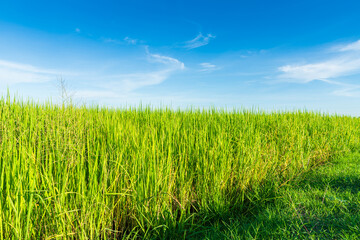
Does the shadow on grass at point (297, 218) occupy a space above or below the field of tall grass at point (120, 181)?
below

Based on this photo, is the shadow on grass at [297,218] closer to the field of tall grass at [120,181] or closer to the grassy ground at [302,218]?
the grassy ground at [302,218]

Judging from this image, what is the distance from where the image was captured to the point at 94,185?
5.59 feet

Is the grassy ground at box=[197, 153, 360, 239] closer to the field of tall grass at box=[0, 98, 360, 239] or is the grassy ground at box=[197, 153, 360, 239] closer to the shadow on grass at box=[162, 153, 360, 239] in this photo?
the shadow on grass at box=[162, 153, 360, 239]

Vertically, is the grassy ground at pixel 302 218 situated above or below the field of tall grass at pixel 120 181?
below

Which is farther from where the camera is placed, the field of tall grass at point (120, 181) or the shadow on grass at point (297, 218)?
the shadow on grass at point (297, 218)

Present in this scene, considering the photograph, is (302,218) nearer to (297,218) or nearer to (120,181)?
(297,218)

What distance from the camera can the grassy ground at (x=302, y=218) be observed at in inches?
74.7

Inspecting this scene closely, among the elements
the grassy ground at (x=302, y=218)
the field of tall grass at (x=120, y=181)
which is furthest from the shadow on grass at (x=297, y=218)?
the field of tall grass at (x=120, y=181)

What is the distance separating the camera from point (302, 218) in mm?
2145

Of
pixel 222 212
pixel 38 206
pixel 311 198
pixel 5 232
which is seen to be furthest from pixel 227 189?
pixel 5 232

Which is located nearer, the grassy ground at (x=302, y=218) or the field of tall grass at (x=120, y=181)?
the field of tall grass at (x=120, y=181)

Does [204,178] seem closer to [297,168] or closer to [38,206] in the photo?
[38,206]

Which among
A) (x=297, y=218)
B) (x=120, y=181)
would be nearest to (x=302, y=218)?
(x=297, y=218)

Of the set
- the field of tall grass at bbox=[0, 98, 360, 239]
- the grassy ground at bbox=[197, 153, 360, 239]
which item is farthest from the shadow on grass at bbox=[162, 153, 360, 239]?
the field of tall grass at bbox=[0, 98, 360, 239]
